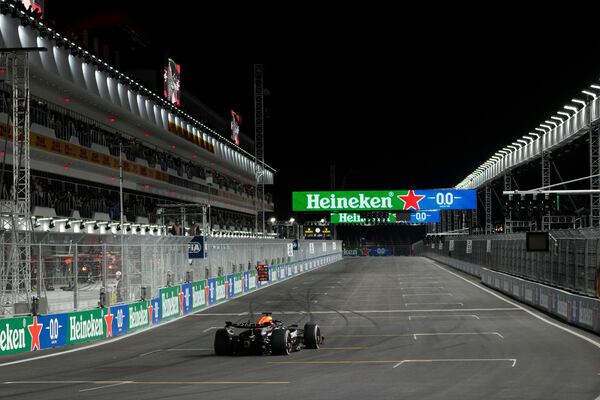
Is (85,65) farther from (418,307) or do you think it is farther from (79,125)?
(418,307)

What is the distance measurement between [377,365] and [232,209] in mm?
88056

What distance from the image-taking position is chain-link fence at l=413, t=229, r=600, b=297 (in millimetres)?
27500

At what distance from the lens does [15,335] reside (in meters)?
21.8

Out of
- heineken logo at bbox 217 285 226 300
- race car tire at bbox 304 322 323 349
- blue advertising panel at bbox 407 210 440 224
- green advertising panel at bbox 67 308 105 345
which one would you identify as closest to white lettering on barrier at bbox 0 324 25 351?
green advertising panel at bbox 67 308 105 345

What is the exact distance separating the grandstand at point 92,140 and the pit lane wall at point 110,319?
525 centimetres

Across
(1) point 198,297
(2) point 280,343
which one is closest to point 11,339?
(2) point 280,343

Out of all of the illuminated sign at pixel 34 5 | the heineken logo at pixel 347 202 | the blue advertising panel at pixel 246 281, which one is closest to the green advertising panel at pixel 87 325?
the illuminated sign at pixel 34 5

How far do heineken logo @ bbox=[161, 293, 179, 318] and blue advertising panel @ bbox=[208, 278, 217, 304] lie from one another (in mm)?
6025

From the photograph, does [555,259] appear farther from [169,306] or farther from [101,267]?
[101,267]

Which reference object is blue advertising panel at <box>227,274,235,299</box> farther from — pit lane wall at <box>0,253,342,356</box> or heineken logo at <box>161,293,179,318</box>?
heineken logo at <box>161,293,179,318</box>

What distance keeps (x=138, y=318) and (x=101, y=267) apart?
3.29 metres

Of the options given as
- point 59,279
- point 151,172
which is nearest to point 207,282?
point 59,279

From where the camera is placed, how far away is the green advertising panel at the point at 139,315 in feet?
93.5

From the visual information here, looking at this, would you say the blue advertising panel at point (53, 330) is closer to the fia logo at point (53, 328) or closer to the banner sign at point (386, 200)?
the fia logo at point (53, 328)
